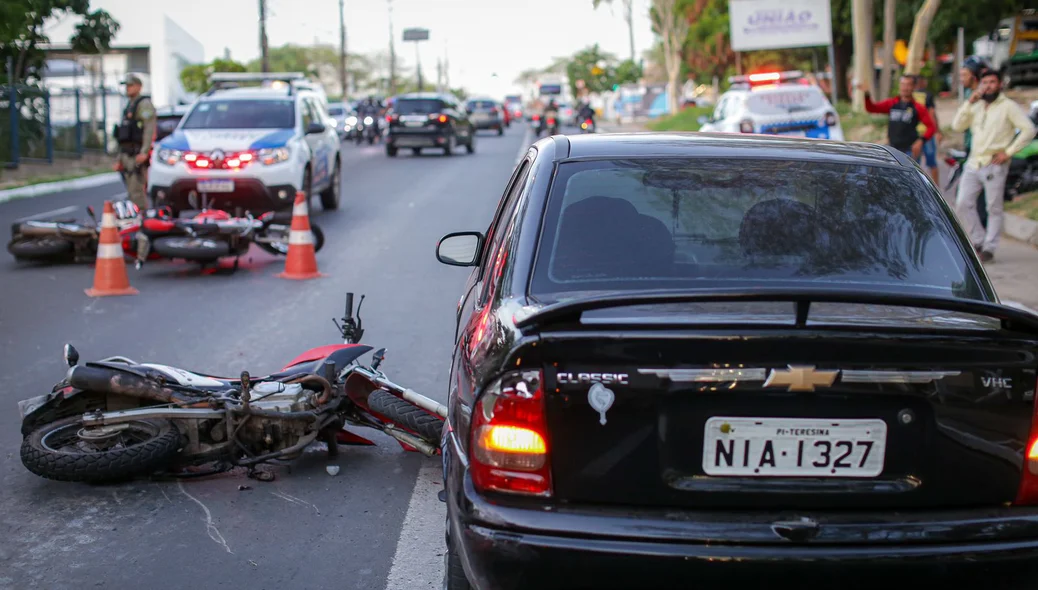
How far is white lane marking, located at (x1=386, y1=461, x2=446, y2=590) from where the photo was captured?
4.13 m

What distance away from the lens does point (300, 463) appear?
5.47m

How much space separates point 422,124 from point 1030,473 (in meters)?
28.3

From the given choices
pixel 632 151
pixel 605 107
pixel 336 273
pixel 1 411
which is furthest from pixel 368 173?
pixel 605 107

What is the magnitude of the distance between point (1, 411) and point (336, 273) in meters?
5.22

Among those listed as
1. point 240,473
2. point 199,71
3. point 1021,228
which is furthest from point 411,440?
point 199,71

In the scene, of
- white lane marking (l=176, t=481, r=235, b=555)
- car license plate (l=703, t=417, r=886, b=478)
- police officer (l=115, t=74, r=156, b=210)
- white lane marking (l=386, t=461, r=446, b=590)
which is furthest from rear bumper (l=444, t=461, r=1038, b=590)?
police officer (l=115, t=74, r=156, b=210)

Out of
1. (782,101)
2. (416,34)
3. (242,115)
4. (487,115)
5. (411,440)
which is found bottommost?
(411,440)

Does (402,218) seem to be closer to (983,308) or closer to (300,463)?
(300,463)

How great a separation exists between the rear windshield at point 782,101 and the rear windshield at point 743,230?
16.4 metres

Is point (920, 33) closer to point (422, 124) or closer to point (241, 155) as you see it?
point (422, 124)

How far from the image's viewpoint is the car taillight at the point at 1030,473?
9.73 ft

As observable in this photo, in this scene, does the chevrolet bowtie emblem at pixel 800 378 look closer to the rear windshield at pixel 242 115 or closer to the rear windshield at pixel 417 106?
the rear windshield at pixel 242 115

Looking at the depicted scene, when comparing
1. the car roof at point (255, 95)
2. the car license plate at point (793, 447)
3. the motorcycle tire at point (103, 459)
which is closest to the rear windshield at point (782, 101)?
the car roof at point (255, 95)

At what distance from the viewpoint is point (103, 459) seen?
487cm
